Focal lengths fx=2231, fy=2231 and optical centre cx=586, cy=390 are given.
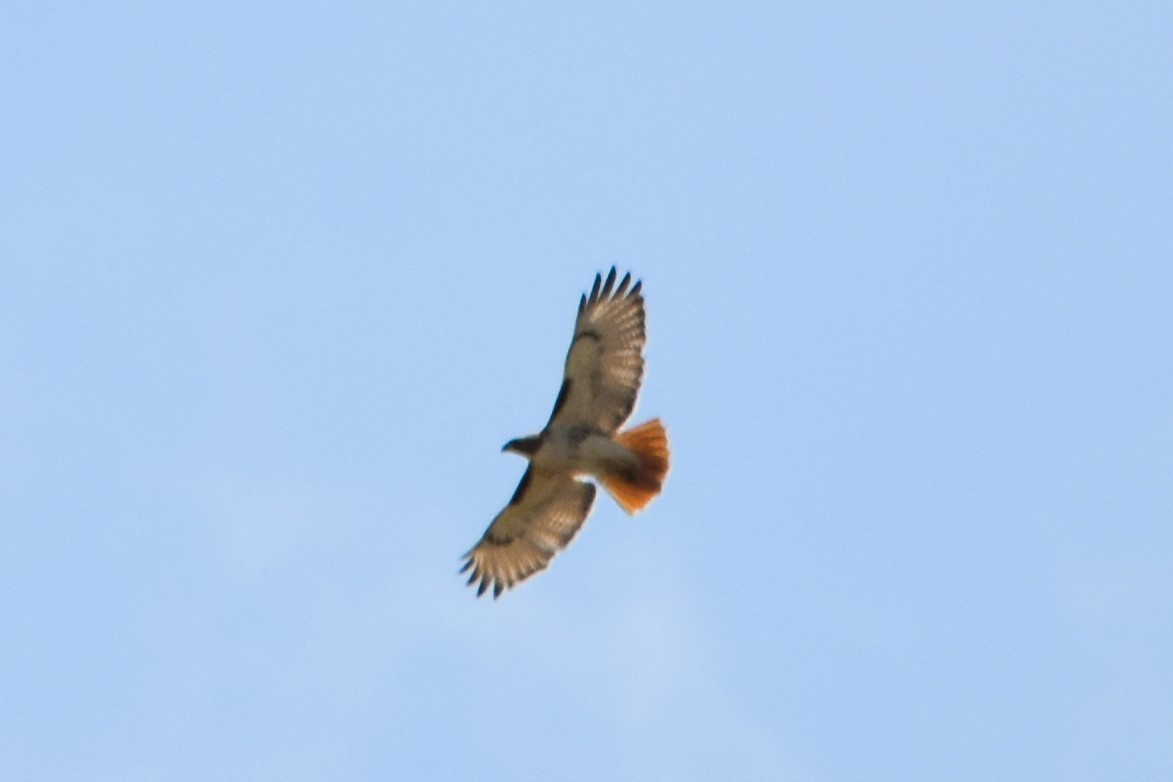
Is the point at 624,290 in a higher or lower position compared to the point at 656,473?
higher

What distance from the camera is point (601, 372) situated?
17.9 m

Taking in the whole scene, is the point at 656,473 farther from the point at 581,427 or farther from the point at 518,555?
the point at 518,555

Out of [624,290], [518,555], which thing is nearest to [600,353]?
[624,290]

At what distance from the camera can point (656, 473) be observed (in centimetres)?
1756

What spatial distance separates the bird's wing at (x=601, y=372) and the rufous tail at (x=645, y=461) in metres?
0.26

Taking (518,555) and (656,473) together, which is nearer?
(656,473)

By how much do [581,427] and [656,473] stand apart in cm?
75

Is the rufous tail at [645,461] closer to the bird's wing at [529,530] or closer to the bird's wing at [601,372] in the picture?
the bird's wing at [601,372]

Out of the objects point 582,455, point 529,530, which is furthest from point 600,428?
point 529,530

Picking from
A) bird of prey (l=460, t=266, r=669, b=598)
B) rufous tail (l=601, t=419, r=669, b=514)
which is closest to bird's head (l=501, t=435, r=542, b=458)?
bird of prey (l=460, t=266, r=669, b=598)

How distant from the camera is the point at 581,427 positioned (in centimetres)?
1786

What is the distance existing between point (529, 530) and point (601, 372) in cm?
170

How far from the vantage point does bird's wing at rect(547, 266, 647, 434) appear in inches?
703

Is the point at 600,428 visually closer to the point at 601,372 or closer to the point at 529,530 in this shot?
the point at 601,372
